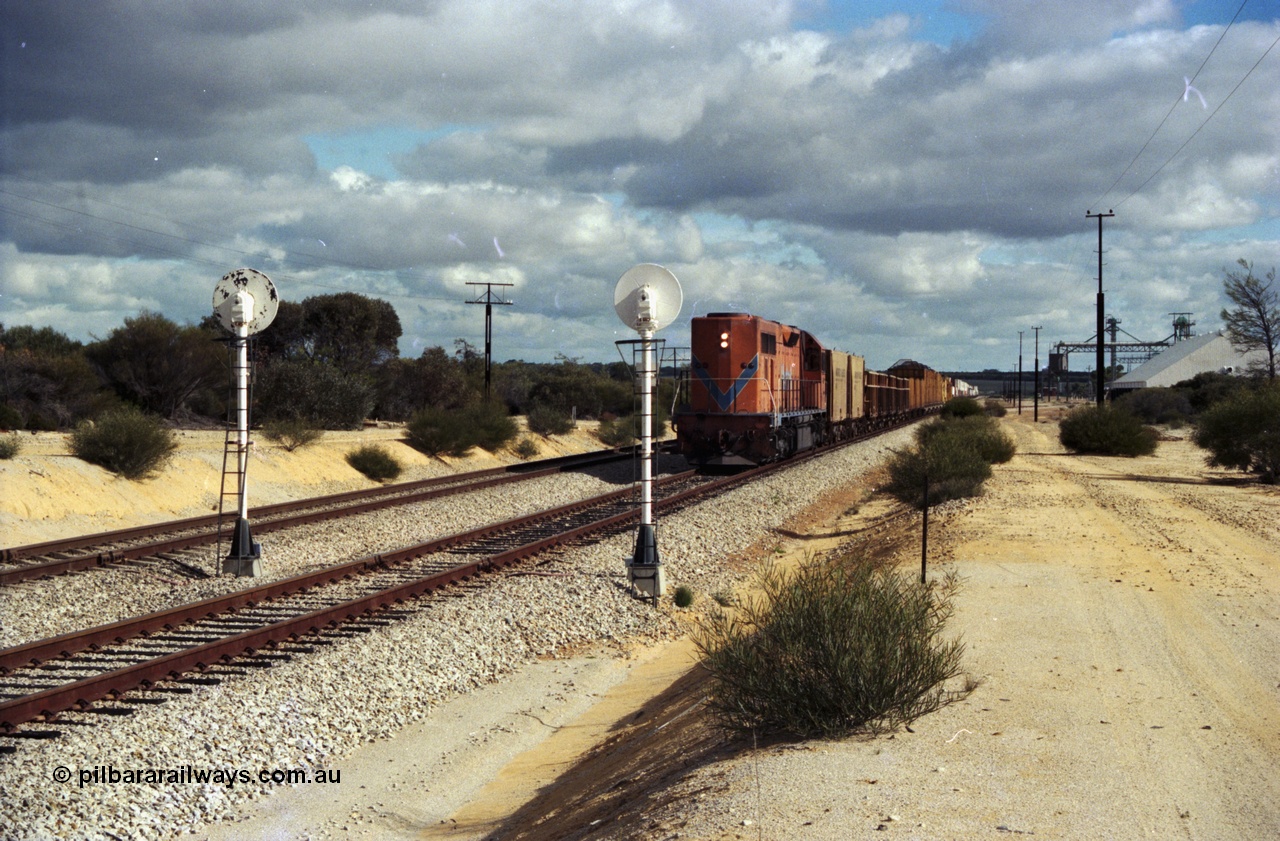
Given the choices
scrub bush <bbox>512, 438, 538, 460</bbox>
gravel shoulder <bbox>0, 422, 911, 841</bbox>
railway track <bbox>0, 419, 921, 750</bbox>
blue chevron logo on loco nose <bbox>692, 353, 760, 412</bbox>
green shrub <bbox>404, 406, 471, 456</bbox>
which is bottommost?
gravel shoulder <bbox>0, 422, 911, 841</bbox>

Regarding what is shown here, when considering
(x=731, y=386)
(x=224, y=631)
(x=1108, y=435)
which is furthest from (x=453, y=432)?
(x=224, y=631)

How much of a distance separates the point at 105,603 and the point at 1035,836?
10.9m

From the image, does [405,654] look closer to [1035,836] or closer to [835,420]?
[1035,836]

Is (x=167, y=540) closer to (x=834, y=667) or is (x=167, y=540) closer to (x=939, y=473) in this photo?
(x=834, y=667)

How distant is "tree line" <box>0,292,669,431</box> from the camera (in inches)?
1545

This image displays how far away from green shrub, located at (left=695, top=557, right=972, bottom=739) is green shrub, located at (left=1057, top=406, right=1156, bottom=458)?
112ft

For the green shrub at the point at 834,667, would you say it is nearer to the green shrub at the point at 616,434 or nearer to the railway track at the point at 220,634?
the railway track at the point at 220,634

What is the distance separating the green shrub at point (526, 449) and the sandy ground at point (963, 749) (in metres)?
28.5

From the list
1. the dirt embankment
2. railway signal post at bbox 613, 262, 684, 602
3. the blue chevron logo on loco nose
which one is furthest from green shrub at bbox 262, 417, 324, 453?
the dirt embankment

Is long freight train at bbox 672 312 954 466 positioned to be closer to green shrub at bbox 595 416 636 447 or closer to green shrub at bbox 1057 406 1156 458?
green shrub at bbox 1057 406 1156 458

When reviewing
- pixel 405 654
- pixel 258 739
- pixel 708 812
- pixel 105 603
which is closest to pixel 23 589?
pixel 105 603

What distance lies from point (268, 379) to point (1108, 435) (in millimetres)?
30862

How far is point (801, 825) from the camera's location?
5246 mm

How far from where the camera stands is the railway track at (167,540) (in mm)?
14438
